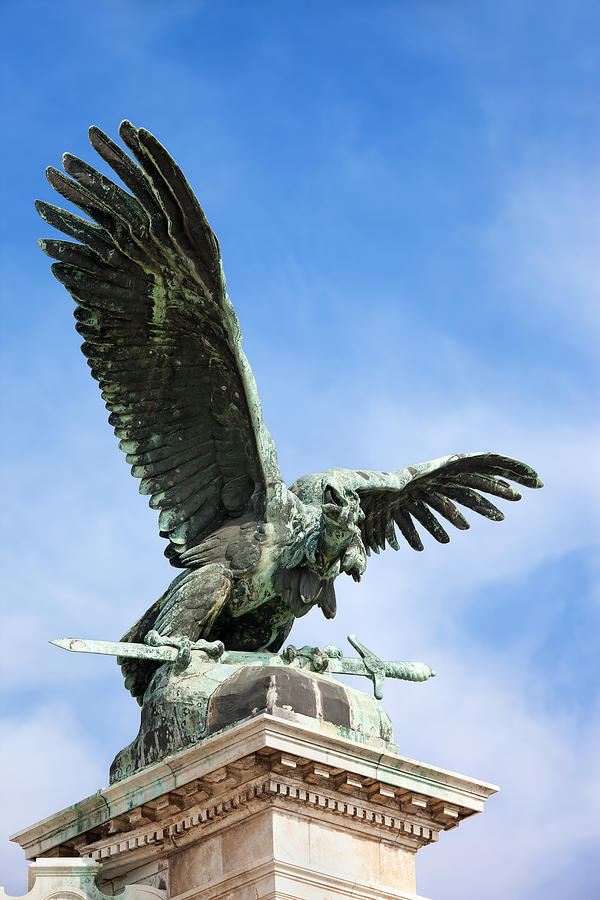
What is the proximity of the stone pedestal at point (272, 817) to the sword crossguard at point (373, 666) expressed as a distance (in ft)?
3.11

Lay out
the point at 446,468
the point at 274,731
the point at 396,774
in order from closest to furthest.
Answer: the point at 274,731 → the point at 396,774 → the point at 446,468

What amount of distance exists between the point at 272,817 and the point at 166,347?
4113 mm

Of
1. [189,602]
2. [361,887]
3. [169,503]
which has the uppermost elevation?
[169,503]

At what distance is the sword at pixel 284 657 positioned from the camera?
11305 mm

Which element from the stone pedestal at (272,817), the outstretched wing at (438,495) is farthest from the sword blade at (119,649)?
the outstretched wing at (438,495)

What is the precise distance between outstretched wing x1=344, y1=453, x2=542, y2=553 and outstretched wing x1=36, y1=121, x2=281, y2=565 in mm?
1537

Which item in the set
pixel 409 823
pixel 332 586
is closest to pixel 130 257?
pixel 332 586

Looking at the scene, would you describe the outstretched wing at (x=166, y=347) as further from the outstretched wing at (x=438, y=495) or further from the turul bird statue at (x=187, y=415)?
the outstretched wing at (x=438, y=495)

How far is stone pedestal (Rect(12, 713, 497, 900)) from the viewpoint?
1028 cm

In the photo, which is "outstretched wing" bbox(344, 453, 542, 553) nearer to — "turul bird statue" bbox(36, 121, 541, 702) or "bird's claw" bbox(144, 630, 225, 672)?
"turul bird statue" bbox(36, 121, 541, 702)

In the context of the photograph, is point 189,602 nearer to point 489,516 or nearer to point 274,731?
point 274,731

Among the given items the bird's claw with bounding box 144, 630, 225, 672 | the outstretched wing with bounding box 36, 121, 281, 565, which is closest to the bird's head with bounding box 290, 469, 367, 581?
the outstretched wing with bounding box 36, 121, 281, 565

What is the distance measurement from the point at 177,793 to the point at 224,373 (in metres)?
3.51

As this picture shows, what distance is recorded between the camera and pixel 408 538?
575 inches
